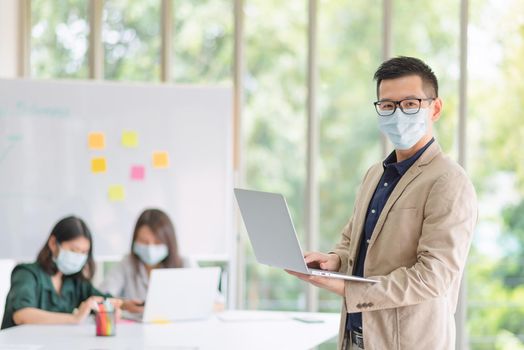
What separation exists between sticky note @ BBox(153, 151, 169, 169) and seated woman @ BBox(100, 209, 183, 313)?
2.61ft

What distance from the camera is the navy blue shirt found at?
8.00 ft

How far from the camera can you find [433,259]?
2264mm

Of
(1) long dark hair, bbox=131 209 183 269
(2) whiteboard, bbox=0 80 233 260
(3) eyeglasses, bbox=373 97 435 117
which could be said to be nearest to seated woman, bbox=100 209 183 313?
(1) long dark hair, bbox=131 209 183 269

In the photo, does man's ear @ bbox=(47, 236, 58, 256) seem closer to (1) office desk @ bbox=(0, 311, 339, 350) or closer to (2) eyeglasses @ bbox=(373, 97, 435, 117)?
(1) office desk @ bbox=(0, 311, 339, 350)

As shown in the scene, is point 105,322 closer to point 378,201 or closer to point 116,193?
point 378,201

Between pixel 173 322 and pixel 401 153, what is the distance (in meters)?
1.50

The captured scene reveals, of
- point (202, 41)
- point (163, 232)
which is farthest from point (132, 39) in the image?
point (163, 232)

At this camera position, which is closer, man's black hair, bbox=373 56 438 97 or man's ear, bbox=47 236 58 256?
man's black hair, bbox=373 56 438 97

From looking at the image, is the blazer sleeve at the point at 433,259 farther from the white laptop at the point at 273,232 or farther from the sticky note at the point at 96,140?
the sticky note at the point at 96,140

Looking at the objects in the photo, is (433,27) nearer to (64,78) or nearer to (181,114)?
(181,114)

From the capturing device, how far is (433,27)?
4.98 meters

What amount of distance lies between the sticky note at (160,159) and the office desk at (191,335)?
1454 mm

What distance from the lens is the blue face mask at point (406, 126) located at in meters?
2.39

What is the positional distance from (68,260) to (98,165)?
1297 millimetres
